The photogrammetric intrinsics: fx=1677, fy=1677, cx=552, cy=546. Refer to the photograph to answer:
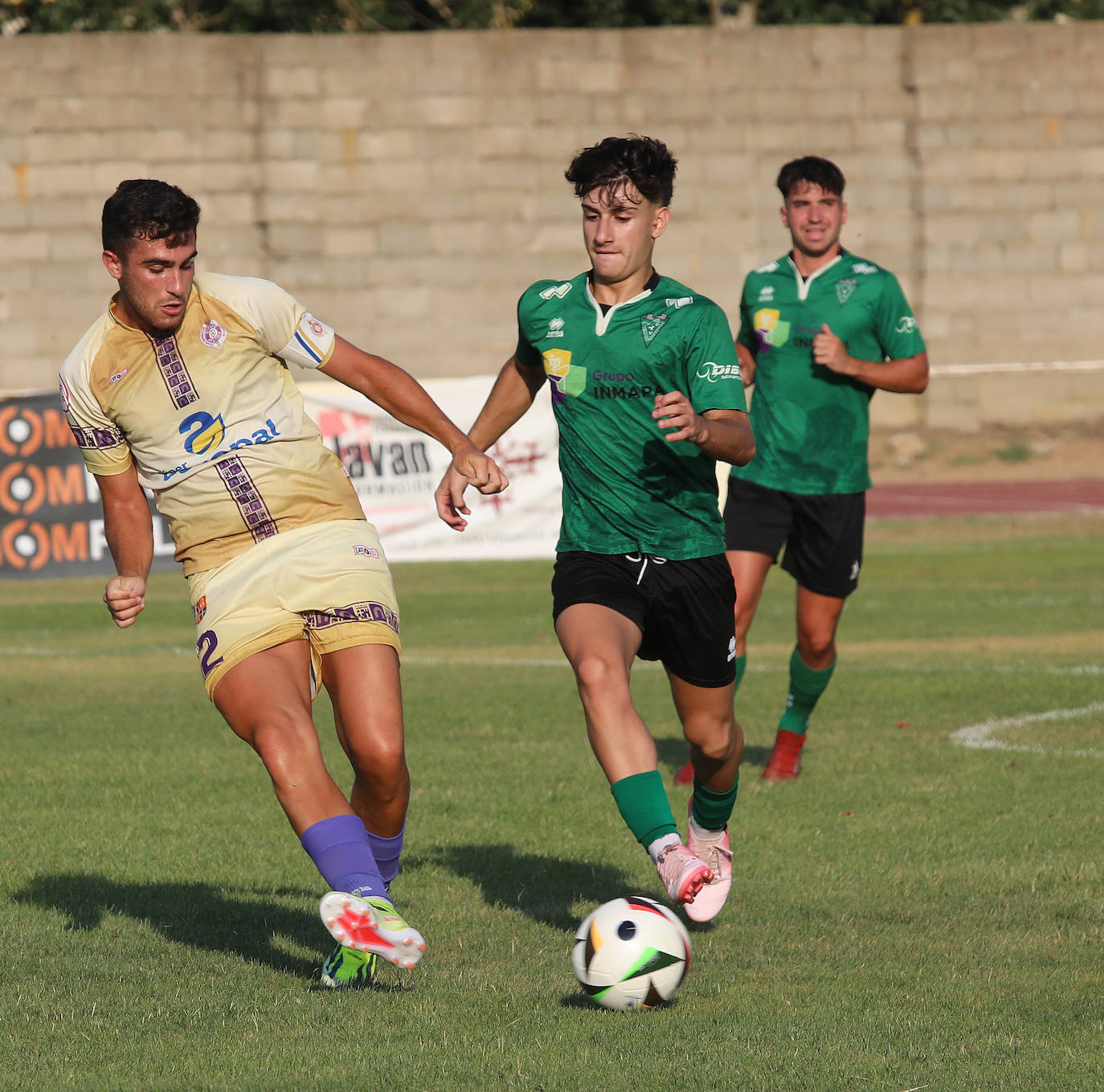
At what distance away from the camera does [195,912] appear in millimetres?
5488

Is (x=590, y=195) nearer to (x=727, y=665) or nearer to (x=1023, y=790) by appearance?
(x=727, y=665)

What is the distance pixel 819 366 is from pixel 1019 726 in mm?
2287

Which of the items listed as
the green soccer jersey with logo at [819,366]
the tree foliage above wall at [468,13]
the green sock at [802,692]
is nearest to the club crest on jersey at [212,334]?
the green soccer jersey with logo at [819,366]

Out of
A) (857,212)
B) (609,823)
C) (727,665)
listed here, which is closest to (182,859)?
(609,823)

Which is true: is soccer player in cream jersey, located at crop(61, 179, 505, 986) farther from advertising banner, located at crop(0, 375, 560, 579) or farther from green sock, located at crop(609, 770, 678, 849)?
advertising banner, located at crop(0, 375, 560, 579)

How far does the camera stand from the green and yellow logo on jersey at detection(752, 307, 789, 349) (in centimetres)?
769

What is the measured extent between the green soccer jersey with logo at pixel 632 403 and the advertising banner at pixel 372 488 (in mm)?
11086

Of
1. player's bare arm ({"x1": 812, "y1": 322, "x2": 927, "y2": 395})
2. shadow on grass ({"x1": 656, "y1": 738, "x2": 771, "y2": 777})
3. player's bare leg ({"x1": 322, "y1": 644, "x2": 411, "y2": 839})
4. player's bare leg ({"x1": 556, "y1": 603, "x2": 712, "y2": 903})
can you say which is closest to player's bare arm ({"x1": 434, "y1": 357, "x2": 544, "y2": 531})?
player's bare leg ({"x1": 556, "y1": 603, "x2": 712, "y2": 903})

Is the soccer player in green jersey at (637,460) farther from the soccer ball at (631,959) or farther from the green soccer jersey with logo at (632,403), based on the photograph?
the soccer ball at (631,959)

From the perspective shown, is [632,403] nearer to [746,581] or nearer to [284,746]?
[284,746]

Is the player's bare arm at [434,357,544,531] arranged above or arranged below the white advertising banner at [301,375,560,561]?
above

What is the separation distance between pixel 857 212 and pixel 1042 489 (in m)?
4.93

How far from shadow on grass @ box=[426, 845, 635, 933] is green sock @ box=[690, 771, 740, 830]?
1.44 feet

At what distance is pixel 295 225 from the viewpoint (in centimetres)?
2364
